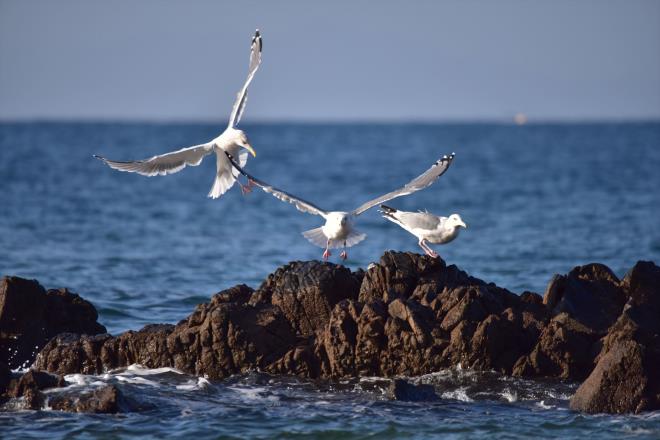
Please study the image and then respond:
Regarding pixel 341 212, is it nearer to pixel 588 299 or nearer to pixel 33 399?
pixel 588 299

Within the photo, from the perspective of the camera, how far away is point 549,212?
37.8 meters

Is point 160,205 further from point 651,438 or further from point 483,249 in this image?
point 651,438

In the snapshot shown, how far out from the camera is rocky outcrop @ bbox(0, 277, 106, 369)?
13594 millimetres

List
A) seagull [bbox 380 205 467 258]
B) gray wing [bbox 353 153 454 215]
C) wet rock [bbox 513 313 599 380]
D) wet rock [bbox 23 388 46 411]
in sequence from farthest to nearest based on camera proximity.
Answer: gray wing [bbox 353 153 454 215]
seagull [bbox 380 205 467 258]
wet rock [bbox 513 313 599 380]
wet rock [bbox 23 388 46 411]

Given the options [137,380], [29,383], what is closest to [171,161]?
[137,380]

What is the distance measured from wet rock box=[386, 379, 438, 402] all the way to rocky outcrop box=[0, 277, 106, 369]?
431 centimetres

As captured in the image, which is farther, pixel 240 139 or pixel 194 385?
pixel 240 139

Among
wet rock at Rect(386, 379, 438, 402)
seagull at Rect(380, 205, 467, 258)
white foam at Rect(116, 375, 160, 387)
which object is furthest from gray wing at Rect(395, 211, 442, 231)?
white foam at Rect(116, 375, 160, 387)

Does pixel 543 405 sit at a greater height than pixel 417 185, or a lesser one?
lesser

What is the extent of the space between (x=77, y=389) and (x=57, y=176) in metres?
44.5

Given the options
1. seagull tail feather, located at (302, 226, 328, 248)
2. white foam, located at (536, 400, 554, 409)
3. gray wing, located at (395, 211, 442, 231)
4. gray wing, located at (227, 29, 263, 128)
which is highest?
gray wing, located at (227, 29, 263, 128)

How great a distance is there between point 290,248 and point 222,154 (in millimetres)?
10333

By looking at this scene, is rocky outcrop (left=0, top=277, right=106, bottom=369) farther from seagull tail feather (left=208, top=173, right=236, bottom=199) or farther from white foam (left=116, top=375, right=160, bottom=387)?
seagull tail feather (left=208, top=173, right=236, bottom=199)

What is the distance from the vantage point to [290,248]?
27.7m
